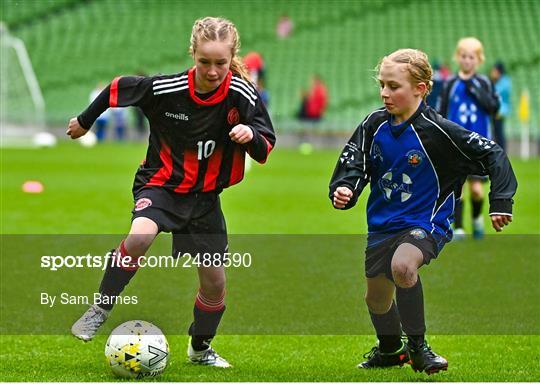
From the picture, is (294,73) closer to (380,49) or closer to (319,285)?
(380,49)

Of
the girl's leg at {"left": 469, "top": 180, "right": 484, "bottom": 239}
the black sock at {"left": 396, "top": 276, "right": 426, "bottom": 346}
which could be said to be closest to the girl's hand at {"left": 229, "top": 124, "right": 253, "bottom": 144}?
the black sock at {"left": 396, "top": 276, "right": 426, "bottom": 346}

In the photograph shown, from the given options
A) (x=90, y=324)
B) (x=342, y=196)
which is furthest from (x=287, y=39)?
(x=90, y=324)

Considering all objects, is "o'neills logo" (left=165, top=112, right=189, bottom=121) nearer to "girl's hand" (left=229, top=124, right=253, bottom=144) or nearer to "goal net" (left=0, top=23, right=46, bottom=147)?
"girl's hand" (left=229, top=124, right=253, bottom=144)

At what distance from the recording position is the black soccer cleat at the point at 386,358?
5457 millimetres

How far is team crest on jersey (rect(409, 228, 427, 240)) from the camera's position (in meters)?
5.03

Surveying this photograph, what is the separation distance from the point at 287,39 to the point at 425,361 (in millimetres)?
29041

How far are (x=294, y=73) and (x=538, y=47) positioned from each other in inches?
288

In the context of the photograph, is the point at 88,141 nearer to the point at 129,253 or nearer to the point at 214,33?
the point at 129,253

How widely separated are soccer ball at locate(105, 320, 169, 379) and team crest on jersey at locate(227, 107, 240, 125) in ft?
3.66

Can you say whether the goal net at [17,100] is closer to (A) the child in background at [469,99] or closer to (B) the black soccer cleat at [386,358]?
(A) the child in background at [469,99]

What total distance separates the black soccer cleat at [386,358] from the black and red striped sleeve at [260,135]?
1.16m

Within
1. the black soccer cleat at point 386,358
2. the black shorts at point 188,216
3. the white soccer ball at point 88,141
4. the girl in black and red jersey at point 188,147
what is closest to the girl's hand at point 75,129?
the girl in black and red jersey at point 188,147

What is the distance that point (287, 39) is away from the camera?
110 feet

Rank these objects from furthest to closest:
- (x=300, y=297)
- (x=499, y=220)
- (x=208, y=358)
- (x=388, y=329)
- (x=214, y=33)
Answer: (x=300, y=297) < (x=208, y=358) < (x=388, y=329) < (x=214, y=33) < (x=499, y=220)
